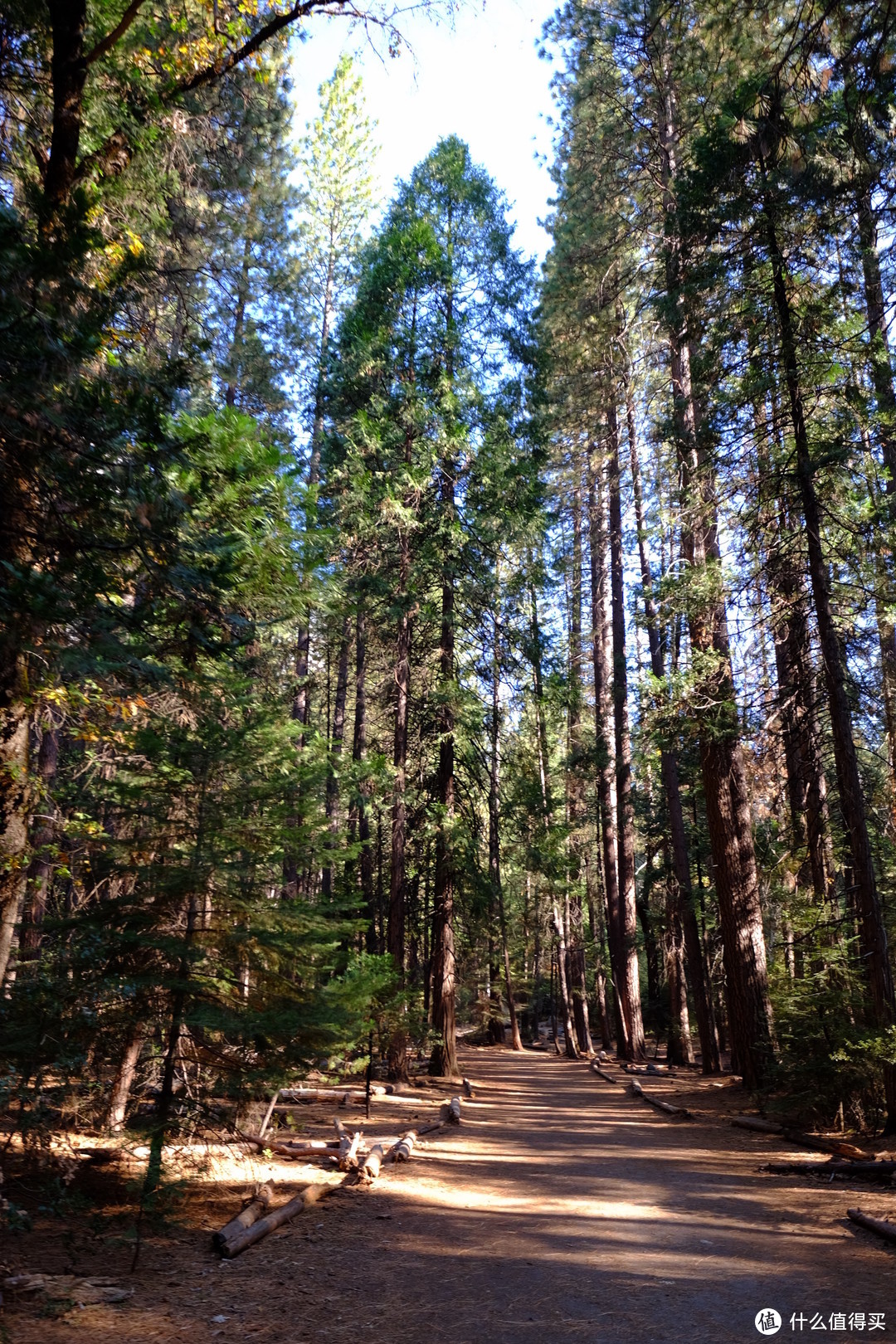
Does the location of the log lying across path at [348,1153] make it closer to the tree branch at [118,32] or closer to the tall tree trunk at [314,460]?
the tall tree trunk at [314,460]

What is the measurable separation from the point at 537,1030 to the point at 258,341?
43.9 m

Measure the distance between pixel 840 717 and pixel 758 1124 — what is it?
5.60 meters

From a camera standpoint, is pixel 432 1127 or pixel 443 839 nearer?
pixel 432 1127

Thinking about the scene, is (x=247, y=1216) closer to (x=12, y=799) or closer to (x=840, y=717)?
(x=12, y=799)

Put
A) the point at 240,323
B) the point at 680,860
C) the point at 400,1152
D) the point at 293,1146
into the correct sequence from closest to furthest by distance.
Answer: the point at 293,1146, the point at 400,1152, the point at 240,323, the point at 680,860

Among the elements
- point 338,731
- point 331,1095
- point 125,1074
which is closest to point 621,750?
point 338,731

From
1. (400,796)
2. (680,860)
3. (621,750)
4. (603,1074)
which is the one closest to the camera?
(400,796)

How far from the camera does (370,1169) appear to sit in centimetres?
848

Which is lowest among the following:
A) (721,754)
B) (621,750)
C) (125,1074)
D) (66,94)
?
(125,1074)

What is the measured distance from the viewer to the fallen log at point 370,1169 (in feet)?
27.4

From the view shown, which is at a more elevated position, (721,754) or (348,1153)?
(721,754)

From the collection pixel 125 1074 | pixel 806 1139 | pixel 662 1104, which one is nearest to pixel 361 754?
pixel 662 1104

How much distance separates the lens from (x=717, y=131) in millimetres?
9906

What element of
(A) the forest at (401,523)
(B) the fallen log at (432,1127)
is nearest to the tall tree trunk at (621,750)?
(A) the forest at (401,523)
